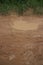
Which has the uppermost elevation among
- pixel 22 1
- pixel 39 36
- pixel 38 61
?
pixel 22 1

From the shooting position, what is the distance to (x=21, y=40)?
212cm

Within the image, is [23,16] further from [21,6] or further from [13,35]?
[13,35]

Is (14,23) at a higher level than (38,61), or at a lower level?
higher

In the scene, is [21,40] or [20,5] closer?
[21,40]

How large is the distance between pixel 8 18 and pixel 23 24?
20 cm

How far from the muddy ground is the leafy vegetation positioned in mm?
82

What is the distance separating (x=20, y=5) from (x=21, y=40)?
450mm

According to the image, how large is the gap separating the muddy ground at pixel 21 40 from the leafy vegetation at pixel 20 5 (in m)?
0.08

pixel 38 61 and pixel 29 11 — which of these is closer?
pixel 38 61

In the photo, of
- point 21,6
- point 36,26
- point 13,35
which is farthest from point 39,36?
point 21,6

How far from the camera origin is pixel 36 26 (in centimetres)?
223

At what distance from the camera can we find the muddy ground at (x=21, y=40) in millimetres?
1967

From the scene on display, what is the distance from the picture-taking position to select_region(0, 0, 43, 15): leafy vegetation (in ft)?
7.50

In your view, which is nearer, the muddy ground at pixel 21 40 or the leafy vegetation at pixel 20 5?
the muddy ground at pixel 21 40
